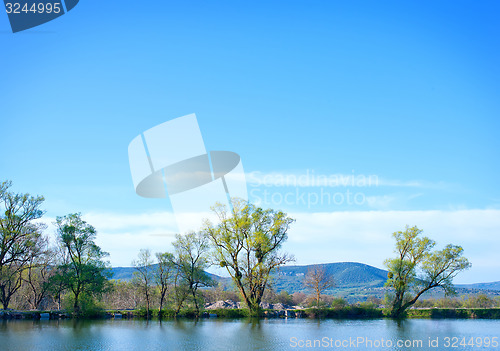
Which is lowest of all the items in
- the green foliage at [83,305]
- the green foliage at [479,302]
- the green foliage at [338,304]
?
the green foliage at [479,302]

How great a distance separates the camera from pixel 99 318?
4019cm

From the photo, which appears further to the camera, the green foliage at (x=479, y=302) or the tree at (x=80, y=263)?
the green foliage at (x=479, y=302)

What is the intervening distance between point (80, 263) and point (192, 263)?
11639mm

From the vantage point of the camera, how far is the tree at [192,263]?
4275cm

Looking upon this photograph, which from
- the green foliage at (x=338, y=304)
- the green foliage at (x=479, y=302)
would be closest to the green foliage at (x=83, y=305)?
the green foliage at (x=338, y=304)

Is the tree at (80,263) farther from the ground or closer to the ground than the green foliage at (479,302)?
farther from the ground

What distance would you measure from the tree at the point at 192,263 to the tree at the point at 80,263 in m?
7.91

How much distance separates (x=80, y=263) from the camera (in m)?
39.1

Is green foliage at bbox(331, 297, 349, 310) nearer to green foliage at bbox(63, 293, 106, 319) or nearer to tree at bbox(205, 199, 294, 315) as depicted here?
tree at bbox(205, 199, 294, 315)

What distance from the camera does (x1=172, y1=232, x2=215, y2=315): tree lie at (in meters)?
42.8

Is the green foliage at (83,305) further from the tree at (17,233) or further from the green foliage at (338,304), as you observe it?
the green foliage at (338,304)

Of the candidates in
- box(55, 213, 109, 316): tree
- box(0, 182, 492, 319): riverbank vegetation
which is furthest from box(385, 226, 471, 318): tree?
box(55, 213, 109, 316): tree

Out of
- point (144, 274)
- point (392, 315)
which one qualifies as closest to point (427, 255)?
point (392, 315)

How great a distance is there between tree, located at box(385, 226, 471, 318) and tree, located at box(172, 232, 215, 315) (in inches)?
830
